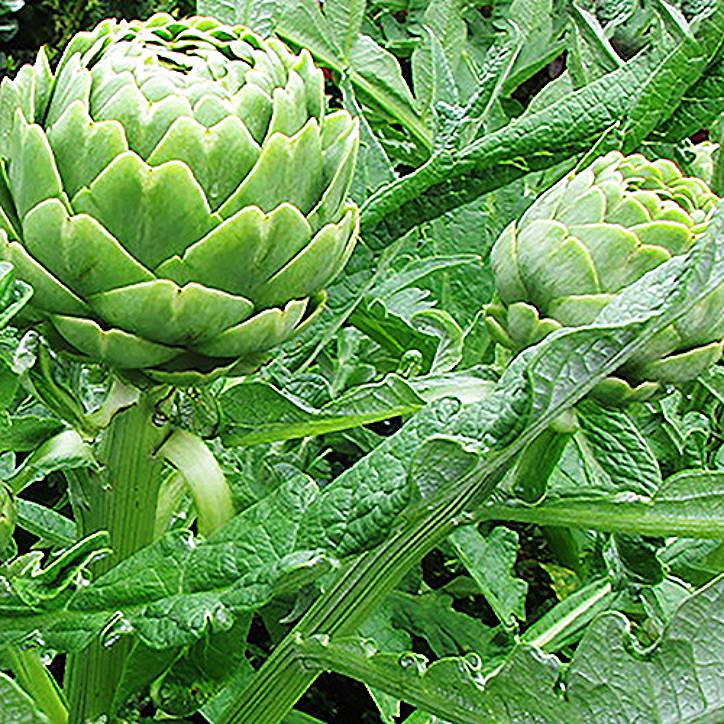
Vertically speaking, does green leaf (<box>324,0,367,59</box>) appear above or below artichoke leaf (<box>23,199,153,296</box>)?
below

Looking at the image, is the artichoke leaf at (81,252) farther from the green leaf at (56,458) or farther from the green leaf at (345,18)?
the green leaf at (345,18)

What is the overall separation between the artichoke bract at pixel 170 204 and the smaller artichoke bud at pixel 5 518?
6cm

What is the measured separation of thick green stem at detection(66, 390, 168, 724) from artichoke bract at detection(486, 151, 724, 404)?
193mm

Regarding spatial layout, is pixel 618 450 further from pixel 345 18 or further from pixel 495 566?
pixel 345 18

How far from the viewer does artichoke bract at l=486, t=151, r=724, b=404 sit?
0.58 meters

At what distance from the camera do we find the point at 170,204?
1.49 feet

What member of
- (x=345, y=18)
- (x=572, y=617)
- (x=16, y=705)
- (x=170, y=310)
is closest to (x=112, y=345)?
(x=170, y=310)

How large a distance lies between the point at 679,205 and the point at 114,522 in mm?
302

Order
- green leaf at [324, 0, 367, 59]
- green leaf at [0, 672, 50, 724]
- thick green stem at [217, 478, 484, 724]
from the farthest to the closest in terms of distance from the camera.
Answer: green leaf at [324, 0, 367, 59]
thick green stem at [217, 478, 484, 724]
green leaf at [0, 672, 50, 724]

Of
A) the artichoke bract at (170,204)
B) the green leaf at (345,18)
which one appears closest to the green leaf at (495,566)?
the artichoke bract at (170,204)

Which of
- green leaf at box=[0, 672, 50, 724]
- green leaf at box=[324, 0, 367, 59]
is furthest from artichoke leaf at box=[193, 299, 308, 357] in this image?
green leaf at box=[324, 0, 367, 59]

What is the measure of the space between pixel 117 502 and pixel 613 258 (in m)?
0.25

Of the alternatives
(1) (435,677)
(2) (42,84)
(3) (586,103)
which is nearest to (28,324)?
(2) (42,84)

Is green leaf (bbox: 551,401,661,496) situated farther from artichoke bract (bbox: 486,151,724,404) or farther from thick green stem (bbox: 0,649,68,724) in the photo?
thick green stem (bbox: 0,649,68,724)
